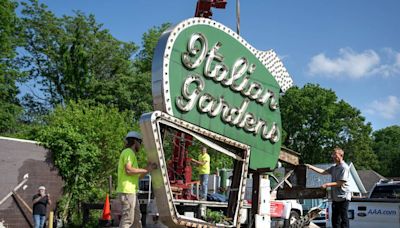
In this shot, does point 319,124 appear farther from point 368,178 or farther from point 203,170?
point 203,170

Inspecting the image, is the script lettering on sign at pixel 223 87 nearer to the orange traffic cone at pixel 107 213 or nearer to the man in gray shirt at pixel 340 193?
the man in gray shirt at pixel 340 193

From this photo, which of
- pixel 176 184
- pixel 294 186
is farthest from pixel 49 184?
pixel 294 186

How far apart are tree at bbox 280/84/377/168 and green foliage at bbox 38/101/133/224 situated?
37331 mm

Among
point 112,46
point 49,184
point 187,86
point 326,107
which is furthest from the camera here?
point 326,107

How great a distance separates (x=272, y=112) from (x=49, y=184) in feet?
37.5

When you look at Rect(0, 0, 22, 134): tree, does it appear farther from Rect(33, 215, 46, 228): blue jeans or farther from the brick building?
Rect(33, 215, 46, 228): blue jeans

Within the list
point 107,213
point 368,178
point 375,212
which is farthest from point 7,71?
point 368,178

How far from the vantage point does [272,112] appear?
9422 millimetres

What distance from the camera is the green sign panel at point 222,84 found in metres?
7.40

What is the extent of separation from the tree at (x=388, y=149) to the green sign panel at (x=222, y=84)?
73211mm

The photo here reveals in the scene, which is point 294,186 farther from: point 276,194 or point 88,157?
point 88,157

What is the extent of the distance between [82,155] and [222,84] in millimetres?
11671

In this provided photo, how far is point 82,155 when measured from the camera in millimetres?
18625

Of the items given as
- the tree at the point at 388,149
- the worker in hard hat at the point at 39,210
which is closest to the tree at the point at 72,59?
the worker in hard hat at the point at 39,210
